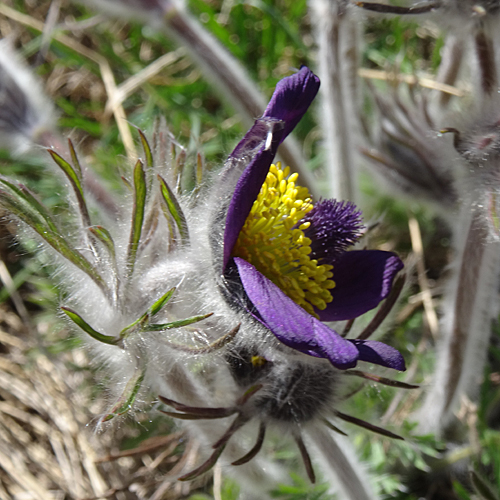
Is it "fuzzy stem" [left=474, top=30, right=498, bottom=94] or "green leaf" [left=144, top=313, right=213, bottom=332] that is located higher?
"green leaf" [left=144, top=313, right=213, bottom=332]

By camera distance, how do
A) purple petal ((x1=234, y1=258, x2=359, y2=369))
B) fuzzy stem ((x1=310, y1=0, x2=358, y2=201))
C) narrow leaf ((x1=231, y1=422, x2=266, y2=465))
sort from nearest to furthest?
purple petal ((x1=234, y1=258, x2=359, y2=369)) < narrow leaf ((x1=231, y1=422, x2=266, y2=465)) < fuzzy stem ((x1=310, y1=0, x2=358, y2=201))

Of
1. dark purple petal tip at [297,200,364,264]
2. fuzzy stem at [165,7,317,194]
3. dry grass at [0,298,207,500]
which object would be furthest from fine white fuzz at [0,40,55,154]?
dark purple petal tip at [297,200,364,264]

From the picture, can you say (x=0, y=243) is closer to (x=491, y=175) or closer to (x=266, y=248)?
(x=266, y=248)

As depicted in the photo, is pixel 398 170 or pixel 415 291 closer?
pixel 398 170

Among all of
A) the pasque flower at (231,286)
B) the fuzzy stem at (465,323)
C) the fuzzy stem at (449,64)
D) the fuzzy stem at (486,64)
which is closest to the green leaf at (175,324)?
the pasque flower at (231,286)

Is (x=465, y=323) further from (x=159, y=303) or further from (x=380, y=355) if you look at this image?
(x=159, y=303)

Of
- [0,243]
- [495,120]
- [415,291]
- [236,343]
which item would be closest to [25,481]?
[0,243]

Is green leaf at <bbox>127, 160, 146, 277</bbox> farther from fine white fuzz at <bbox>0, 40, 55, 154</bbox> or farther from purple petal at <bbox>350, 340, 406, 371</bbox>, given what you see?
fine white fuzz at <bbox>0, 40, 55, 154</bbox>
